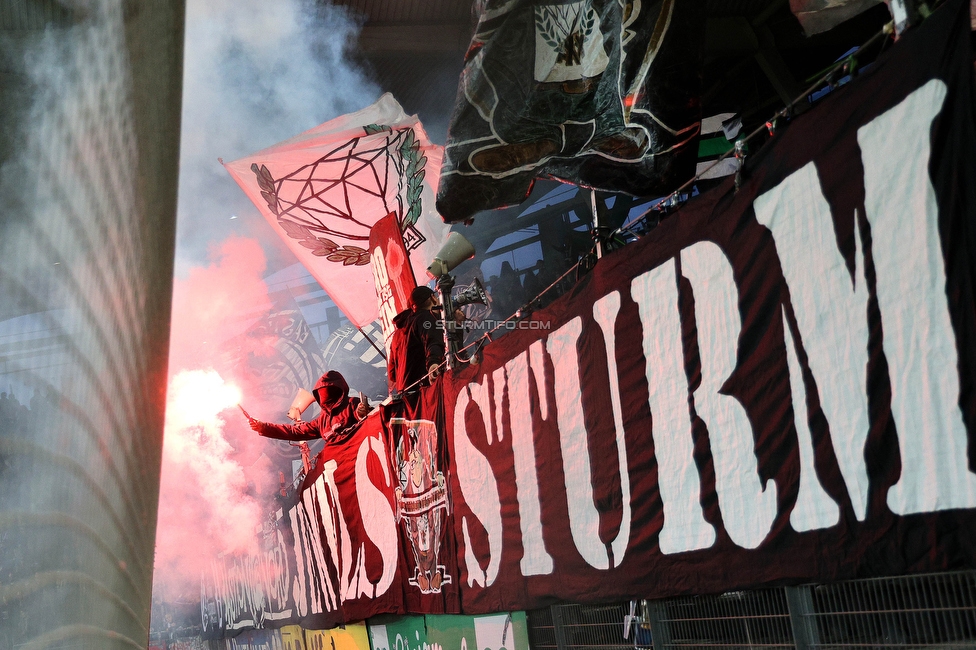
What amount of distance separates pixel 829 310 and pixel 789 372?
31cm

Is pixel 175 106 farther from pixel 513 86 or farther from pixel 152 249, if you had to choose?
pixel 513 86

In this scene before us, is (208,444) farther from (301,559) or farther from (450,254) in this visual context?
(450,254)

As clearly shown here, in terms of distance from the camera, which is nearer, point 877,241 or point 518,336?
point 877,241

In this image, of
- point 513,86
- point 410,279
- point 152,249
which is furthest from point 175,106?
point 410,279

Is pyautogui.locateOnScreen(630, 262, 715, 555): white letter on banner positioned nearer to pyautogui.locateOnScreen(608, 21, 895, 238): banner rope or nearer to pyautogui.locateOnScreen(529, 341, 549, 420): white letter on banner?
pyautogui.locateOnScreen(608, 21, 895, 238): banner rope

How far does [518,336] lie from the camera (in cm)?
547

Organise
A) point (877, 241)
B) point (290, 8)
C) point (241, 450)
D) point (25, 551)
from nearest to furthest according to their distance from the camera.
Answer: point (25, 551) → point (877, 241) → point (290, 8) → point (241, 450)

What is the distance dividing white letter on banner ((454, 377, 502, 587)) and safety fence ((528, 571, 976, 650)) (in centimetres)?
98

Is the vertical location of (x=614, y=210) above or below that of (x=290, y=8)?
below

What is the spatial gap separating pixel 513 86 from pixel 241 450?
50.7 feet

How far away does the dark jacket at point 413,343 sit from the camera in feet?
25.3

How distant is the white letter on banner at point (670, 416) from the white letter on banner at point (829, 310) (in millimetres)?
800

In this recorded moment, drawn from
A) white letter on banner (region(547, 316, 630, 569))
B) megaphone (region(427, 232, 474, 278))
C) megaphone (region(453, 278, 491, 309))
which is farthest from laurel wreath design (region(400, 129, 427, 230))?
white letter on banner (region(547, 316, 630, 569))

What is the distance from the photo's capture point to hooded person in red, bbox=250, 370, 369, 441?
9.38 m
